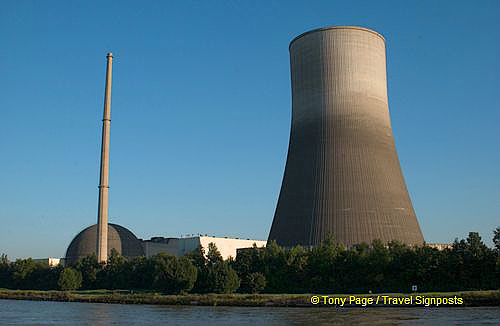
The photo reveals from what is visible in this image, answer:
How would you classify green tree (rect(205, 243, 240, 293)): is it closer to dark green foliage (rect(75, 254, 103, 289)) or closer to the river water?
the river water

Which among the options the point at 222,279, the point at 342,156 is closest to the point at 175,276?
the point at 222,279

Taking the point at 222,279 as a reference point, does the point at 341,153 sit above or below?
above

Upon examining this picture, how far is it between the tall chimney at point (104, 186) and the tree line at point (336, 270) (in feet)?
24.4

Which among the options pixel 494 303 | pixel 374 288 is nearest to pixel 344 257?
pixel 374 288

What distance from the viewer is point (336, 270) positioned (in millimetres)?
32781

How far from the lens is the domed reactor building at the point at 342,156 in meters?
32.1

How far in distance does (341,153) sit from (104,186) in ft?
61.3

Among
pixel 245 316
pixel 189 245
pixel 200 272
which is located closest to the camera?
pixel 245 316

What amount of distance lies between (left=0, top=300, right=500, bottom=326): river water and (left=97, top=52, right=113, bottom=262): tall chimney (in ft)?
52.0

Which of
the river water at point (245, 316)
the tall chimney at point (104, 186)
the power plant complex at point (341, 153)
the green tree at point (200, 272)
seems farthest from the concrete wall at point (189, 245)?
the river water at point (245, 316)

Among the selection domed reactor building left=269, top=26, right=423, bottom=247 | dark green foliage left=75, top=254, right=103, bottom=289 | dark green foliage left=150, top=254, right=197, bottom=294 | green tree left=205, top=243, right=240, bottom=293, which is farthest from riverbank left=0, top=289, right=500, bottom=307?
dark green foliage left=75, top=254, right=103, bottom=289

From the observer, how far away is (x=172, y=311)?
25812mm

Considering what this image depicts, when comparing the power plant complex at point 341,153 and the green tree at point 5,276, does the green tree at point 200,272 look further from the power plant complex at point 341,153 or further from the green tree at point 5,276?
the green tree at point 5,276

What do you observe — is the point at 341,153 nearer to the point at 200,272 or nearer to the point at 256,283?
the point at 256,283
